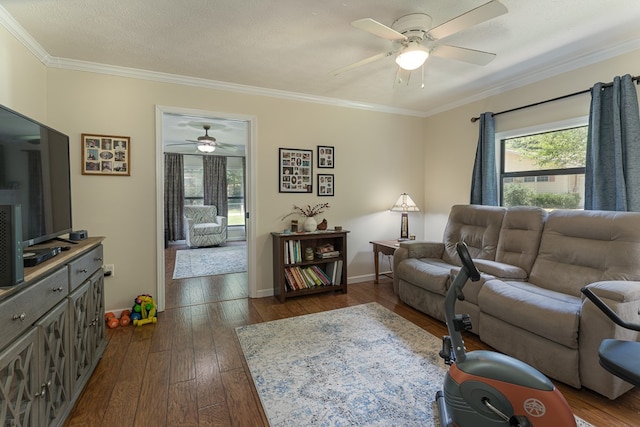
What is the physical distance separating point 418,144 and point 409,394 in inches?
143

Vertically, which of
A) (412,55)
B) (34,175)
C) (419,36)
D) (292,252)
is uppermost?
(419,36)

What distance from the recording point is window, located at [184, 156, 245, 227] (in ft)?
25.4

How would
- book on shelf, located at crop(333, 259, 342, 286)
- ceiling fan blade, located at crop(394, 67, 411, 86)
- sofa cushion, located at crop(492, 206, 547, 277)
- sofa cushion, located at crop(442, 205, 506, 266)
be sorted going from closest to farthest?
sofa cushion, located at crop(492, 206, 547, 277) → ceiling fan blade, located at crop(394, 67, 411, 86) → sofa cushion, located at crop(442, 205, 506, 266) → book on shelf, located at crop(333, 259, 342, 286)

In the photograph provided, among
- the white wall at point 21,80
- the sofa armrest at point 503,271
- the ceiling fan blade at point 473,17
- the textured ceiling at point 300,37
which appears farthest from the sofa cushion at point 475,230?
the white wall at point 21,80

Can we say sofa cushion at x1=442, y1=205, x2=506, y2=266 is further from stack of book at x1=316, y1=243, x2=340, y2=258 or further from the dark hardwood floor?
stack of book at x1=316, y1=243, x2=340, y2=258

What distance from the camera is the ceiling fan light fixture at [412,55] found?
205 cm

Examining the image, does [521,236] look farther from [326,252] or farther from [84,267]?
[84,267]

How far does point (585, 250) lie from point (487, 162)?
4.90ft

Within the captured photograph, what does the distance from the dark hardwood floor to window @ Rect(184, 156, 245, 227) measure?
4.85m

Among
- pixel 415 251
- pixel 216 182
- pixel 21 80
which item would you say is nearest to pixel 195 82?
pixel 21 80

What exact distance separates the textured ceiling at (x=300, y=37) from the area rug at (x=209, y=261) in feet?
9.43

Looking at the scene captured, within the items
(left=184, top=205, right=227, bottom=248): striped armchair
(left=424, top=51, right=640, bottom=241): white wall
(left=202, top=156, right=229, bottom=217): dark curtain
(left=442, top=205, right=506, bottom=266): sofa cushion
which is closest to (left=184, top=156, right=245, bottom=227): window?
(left=202, top=156, right=229, bottom=217): dark curtain

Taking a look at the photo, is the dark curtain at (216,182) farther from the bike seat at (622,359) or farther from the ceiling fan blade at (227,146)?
the bike seat at (622,359)

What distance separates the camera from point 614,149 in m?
2.44
